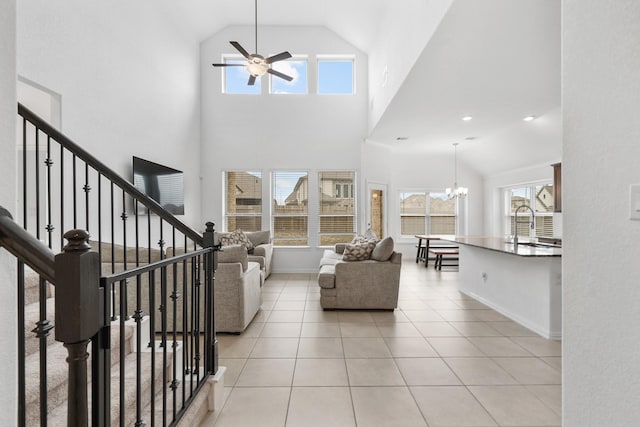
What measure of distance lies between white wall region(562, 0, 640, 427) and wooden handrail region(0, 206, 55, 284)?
1788 mm

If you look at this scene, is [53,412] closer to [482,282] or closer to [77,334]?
[77,334]

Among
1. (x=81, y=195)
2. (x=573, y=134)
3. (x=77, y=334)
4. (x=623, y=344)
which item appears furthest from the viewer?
(x=81, y=195)

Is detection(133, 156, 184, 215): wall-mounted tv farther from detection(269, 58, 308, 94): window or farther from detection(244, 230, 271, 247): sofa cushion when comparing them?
detection(269, 58, 308, 94): window

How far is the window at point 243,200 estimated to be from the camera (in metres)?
7.37

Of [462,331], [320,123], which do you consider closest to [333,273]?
[462,331]

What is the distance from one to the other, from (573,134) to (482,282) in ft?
11.8

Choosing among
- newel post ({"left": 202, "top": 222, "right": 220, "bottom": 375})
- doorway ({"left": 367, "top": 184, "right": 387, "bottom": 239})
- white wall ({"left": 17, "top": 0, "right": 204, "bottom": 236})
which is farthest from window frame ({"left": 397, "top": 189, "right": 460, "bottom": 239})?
newel post ({"left": 202, "top": 222, "right": 220, "bottom": 375})

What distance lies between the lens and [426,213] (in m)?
8.78

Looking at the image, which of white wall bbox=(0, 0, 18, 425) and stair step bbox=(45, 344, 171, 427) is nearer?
white wall bbox=(0, 0, 18, 425)

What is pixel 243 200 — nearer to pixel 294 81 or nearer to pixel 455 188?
pixel 294 81

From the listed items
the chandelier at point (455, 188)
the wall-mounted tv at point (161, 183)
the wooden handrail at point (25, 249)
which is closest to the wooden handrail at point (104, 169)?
the wooden handrail at point (25, 249)

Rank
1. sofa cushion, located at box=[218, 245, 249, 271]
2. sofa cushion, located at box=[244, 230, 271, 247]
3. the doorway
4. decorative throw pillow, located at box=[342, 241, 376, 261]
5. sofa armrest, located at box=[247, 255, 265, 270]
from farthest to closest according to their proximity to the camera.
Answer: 1. the doorway
2. sofa cushion, located at box=[244, 230, 271, 247]
3. sofa armrest, located at box=[247, 255, 265, 270]
4. decorative throw pillow, located at box=[342, 241, 376, 261]
5. sofa cushion, located at box=[218, 245, 249, 271]

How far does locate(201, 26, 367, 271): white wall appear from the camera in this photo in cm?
724

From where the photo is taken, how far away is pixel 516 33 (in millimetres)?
2930
